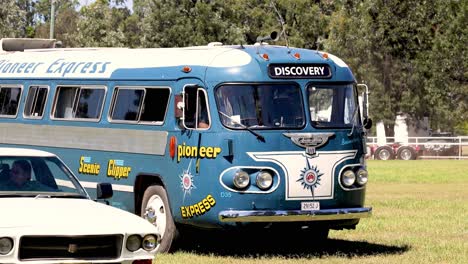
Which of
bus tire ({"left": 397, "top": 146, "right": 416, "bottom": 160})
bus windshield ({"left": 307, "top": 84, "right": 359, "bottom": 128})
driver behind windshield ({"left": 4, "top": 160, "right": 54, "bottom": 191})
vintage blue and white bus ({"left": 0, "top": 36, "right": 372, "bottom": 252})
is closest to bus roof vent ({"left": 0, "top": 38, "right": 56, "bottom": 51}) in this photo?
vintage blue and white bus ({"left": 0, "top": 36, "right": 372, "bottom": 252})

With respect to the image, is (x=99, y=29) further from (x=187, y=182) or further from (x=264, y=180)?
(x=264, y=180)

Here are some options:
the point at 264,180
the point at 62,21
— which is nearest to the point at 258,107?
the point at 264,180

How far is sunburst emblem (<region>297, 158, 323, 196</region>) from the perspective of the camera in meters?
16.7

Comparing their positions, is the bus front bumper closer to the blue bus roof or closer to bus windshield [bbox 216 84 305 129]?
bus windshield [bbox 216 84 305 129]

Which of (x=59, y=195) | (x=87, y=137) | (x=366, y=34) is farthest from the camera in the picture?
(x=366, y=34)

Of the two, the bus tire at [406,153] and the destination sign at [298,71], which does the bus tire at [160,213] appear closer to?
the destination sign at [298,71]

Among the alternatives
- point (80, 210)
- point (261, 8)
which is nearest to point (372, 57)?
point (261, 8)

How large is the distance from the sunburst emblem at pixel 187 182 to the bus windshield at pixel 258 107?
82 centimetres

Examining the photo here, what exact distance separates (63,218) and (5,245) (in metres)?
0.67

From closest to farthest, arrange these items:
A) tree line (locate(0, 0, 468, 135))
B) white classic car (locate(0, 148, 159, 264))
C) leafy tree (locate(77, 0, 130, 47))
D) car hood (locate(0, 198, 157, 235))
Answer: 1. white classic car (locate(0, 148, 159, 264))
2. car hood (locate(0, 198, 157, 235))
3. tree line (locate(0, 0, 468, 135))
4. leafy tree (locate(77, 0, 130, 47))

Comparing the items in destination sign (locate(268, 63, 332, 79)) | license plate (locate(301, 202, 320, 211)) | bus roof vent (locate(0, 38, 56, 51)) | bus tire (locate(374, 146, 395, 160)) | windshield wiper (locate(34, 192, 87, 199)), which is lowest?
bus tire (locate(374, 146, 395, 160))

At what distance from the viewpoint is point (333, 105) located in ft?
57.7

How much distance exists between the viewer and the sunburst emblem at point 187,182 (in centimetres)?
1694

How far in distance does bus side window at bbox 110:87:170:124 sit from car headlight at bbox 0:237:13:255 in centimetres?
747
